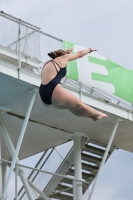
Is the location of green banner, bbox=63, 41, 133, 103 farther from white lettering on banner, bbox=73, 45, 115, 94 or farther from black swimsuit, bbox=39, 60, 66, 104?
black swimsuit, bbox=39, 60, 66, 104

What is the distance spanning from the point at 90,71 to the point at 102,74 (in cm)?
63

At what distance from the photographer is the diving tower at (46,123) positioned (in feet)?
57.9

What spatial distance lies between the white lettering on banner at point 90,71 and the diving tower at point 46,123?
1.28ft

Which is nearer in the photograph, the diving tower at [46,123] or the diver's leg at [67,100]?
the diver's leg at [67,100]

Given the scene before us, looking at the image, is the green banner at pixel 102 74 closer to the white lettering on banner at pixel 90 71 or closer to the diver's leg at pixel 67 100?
the white lettering on banner at pixel 90 71

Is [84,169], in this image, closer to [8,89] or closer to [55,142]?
[55,142]

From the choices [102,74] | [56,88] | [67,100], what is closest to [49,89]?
[56,88]

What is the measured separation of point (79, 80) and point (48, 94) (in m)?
9.70

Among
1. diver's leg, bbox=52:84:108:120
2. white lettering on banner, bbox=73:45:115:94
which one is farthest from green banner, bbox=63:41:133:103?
diver's leg, bbox=52:84:108:120

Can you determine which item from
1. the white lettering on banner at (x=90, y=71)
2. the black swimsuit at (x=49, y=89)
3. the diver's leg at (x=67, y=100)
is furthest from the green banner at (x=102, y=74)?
the black swimsuit at (x=49, y=89)

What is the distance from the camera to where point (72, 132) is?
2255 cm

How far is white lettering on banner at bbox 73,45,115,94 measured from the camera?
18281 mm

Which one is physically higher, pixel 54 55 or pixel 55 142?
pixel 55 142

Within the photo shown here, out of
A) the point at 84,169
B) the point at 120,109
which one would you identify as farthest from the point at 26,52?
the point at 84,169
